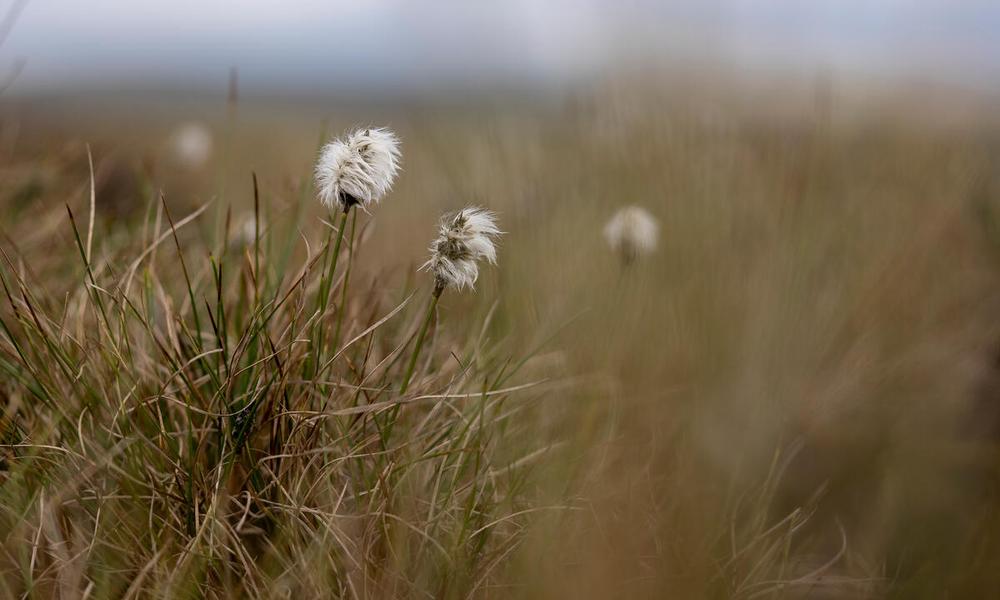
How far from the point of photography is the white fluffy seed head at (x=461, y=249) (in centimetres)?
122

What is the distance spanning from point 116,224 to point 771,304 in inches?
83.7

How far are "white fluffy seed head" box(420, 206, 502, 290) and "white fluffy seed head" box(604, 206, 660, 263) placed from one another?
0.37 m

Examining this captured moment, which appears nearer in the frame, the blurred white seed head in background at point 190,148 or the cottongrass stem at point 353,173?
the cottongrass stem at point 353,173

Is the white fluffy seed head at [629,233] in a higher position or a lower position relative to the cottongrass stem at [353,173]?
lower

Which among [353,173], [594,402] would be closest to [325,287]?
[353,173]

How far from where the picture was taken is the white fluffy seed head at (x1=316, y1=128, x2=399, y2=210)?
1.20 meters

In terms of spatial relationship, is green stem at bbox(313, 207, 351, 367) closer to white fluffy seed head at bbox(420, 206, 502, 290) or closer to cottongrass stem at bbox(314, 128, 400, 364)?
cottongrass stem at bbox(314, 128, 400, 364)

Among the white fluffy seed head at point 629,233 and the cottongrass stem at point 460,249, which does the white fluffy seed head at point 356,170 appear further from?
the white fluffy seed head at point 629,233

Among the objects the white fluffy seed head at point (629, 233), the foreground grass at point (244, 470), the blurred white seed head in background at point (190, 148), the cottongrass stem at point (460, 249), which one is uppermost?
the cottongrass stem at point (460, 249)

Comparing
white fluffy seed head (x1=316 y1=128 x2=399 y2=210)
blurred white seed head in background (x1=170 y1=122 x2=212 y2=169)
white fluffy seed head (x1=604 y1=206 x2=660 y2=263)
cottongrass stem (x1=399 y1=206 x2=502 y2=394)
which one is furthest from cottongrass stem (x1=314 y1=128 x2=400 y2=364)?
blurred white seed head in background (x1=170 y1=122 x2=212 y2=169)

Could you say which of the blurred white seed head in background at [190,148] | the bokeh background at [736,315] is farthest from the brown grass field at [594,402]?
the blurred white seed head in background at [190,148]

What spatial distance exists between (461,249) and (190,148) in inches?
114

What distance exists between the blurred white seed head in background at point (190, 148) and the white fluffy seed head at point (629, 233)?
2.67 m

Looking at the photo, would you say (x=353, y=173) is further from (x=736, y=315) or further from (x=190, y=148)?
(x=190, y=148)
